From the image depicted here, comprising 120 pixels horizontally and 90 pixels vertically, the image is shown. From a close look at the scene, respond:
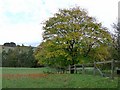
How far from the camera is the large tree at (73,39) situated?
31.2 metres

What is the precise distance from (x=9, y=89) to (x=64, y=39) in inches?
739

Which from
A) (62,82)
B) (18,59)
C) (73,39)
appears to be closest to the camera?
(62,82)

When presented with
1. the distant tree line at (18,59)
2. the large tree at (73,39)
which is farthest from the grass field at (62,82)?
the distant tree line at (18,59)

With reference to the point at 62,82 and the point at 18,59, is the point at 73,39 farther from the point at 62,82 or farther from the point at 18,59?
the point at 18,59

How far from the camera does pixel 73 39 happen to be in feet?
103

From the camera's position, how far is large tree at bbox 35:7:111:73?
31.2 m

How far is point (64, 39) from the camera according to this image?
31094 millimetres

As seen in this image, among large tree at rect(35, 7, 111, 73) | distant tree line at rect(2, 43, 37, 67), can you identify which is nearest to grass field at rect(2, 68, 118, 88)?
large tree at rect(35, 7, 111, 73)

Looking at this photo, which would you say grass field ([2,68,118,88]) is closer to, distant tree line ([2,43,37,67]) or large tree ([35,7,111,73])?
large tree ([35,7,111,73])

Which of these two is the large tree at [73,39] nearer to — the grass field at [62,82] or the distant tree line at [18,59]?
the grass field at [62,82]

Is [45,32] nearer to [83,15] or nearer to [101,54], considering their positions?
[83,15]

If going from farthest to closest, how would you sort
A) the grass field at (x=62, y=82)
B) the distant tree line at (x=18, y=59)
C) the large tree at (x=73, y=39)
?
the distant tree line at (x=18, y=59), the large tree at (x=73, y=39), the grass field at (x=62, y=82)

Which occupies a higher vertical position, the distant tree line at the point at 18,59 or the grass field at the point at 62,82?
the distant tree line at the point at 18,59

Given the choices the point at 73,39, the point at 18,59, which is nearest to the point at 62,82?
the point at 73,39
